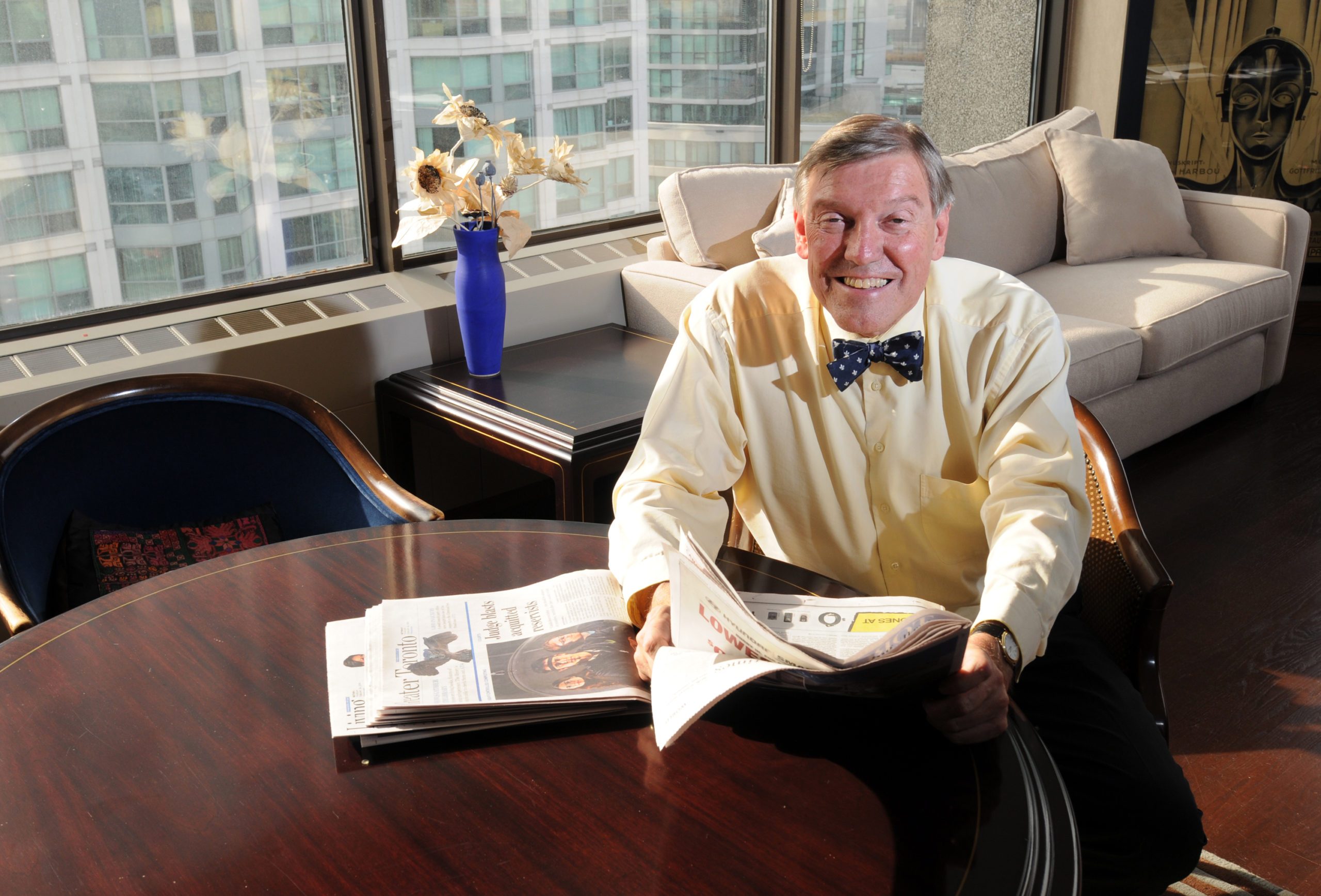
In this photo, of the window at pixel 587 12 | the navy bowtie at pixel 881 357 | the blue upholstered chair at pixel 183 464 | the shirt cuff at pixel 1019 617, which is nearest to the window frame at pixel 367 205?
the window at pixel 587 12

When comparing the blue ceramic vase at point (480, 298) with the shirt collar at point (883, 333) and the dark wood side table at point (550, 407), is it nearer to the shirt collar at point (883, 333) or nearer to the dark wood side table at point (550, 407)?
the dark wood side table at point (550, 407)

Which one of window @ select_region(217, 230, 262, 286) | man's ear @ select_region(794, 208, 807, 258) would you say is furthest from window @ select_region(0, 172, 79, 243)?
man's ear @ select_region(794, 208, 807, 258)

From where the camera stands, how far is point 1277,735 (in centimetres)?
215

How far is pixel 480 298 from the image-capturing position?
8.41 ft

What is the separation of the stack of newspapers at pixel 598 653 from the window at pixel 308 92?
1.89 metres

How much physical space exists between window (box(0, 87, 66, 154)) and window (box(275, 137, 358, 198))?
50 centimetres

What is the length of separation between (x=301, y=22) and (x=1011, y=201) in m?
2.32

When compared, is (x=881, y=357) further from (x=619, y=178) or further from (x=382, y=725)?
(x=619, y=178)

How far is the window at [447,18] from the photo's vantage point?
2.90 metres

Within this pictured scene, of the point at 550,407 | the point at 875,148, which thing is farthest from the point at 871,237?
the point at 550,407

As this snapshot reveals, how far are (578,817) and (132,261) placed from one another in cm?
216

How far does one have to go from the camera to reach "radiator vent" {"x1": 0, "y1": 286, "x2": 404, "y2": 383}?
235 cm

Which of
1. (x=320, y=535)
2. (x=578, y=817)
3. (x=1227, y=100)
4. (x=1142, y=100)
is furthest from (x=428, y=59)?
(x=1227, y=100)

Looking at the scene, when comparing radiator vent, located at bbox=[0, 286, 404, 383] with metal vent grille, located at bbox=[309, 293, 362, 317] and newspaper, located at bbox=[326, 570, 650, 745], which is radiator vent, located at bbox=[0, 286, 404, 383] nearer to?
metal vent grille, located at bbox=[309, 293, 362, 317]
